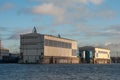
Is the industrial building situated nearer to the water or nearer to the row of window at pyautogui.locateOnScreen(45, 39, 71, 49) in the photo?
the row of window at pyautogui.locateOnScreen(45, 39, 71, 49)

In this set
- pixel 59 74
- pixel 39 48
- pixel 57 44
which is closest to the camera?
pixel 59 74

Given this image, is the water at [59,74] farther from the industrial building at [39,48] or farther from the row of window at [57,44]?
the row of window at [57,44]

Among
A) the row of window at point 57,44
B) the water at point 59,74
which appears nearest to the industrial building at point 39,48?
the row of window at point 57,44

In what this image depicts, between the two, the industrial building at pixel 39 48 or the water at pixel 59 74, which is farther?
the industrial building at pixel 39 48

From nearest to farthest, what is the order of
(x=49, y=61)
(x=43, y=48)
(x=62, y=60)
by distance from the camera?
(x=43, y=48) → (x=49, y=61) → (x=62, y=60)

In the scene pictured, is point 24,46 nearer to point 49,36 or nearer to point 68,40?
point 49,36

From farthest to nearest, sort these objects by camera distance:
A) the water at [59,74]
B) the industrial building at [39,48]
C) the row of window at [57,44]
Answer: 1. the row of window at [57,44]
2. the industrial building at [39,48]
3. the water at [59,74]

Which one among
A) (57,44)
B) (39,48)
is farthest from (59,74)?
(57,44)

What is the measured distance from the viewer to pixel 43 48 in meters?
157

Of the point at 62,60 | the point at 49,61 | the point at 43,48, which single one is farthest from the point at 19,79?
the point at 62,60

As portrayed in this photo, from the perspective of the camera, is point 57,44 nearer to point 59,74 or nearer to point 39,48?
point 39,48

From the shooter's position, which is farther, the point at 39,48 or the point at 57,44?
the point at 57,44

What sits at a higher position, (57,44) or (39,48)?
(57,44)

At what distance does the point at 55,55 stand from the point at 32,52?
1484cm
